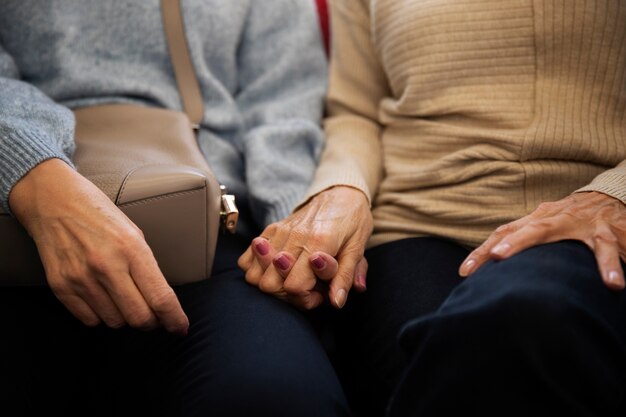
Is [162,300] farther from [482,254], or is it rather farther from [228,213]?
[482,254]

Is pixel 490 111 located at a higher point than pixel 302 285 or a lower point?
higher

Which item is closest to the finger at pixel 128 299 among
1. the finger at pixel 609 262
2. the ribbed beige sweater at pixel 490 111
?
the ribbed beige sweater at pixel 490 111

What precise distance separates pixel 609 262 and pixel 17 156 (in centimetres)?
61

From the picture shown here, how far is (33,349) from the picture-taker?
68cm

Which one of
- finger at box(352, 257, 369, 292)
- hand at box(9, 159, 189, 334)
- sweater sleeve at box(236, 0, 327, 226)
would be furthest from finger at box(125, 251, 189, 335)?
sweater sleeve at box(236, 0, 327, 226)

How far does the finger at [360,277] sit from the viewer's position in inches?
30.3

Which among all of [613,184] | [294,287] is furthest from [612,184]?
[294,287]

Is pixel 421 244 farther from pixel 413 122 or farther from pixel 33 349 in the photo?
pixel 33 349

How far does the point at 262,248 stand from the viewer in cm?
72

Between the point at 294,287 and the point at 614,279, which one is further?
the point at 294,287

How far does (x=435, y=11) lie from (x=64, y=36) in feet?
1.80

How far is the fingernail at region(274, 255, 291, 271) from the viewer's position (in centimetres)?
70

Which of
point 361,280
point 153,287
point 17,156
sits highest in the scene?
point 17,156

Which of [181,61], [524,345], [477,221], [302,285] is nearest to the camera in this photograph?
[524,345]
